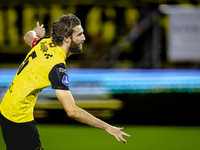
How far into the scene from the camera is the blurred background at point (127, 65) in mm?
6758

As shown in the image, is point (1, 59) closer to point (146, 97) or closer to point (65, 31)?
point (146, 97)

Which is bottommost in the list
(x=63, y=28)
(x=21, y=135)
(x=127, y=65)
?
(x=127, y=65)

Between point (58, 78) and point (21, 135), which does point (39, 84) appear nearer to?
point (58, 78)

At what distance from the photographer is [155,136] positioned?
20.4 ft

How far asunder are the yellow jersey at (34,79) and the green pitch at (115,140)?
98.8 inches

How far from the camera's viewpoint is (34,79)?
9.65 ft

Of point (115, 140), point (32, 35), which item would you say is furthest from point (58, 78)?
point (115, 140)

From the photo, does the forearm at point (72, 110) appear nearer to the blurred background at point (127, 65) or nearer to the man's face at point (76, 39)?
the man's face at point (76, 39)

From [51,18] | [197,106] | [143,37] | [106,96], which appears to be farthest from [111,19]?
[197,106]

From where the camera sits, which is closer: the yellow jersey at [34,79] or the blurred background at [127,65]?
the yellow jersey at [34,79]

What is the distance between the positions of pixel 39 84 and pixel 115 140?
3.32m

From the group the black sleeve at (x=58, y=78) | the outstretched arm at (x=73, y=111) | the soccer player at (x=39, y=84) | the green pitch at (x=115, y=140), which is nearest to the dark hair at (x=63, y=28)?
the soccer player at (x=39, y=84)

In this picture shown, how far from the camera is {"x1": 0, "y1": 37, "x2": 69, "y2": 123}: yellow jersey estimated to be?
286 centimetres

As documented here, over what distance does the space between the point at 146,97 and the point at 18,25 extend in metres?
3.22
